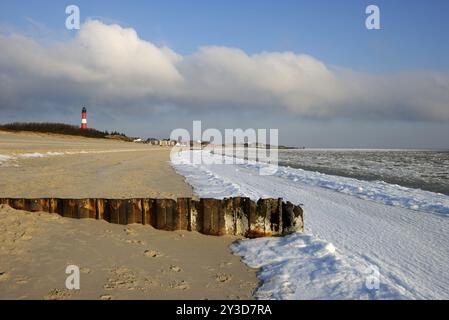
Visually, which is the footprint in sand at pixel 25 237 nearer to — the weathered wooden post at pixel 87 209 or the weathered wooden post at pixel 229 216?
the weathered wooden post at pixel 87 209

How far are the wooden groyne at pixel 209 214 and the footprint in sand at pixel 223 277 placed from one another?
72.7 inches

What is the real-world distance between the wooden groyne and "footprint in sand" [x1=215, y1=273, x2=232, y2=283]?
1.85 meters

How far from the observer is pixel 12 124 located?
57.4 metres

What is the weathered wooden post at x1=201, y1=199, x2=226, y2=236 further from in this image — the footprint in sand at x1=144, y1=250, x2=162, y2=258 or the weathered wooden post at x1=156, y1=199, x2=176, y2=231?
the footprint in sand at x1=144, y1=250, x2=162, y2=258

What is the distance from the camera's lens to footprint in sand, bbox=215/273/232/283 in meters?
4.82

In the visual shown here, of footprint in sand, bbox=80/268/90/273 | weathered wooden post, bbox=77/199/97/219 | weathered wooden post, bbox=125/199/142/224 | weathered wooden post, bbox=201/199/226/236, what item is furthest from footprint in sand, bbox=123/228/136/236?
footprint in sand, bbox=80/268/90/273

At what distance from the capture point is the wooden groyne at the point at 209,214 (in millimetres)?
6852

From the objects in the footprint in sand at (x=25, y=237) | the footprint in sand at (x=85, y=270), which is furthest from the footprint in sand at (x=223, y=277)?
the footprint in sand at (x=25, y=237)

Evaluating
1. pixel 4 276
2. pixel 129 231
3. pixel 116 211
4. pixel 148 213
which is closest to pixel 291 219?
pixel 148 213

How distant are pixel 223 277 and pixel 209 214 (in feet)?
6.77

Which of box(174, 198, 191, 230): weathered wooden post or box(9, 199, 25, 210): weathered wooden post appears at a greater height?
box(9, 199, 25, 210): weathered wooden post
